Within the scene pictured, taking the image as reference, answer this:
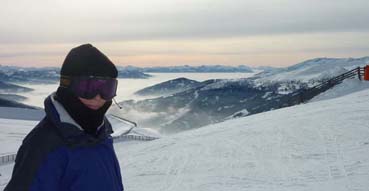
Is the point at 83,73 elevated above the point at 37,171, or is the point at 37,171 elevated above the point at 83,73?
the point at 83,73

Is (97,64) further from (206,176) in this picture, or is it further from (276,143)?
(276,143)

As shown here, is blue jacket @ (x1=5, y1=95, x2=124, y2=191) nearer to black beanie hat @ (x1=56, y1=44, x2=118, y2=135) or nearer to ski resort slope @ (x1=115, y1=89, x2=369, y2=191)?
black beanie hat @ (x1=56, y1=44, x2=118, y2=135)

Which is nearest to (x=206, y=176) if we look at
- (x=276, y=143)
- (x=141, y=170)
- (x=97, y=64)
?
(x=141, y=170)

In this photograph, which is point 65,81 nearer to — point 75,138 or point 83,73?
point 83,73

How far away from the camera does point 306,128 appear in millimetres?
19531

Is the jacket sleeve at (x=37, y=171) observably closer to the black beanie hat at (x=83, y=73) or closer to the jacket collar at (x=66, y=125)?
the jacket collar at (x=66, y=125)

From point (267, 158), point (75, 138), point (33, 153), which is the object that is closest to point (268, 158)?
point (267, 158)

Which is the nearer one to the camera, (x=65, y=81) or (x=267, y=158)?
(x=65, y=81)

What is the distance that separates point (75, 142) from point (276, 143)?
15679 millimetres

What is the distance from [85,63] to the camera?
7.94ft

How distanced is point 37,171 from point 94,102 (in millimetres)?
466

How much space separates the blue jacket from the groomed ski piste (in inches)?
356

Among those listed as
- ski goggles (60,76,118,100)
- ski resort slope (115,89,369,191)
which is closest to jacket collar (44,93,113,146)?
ski goggles (60,76,118,100)

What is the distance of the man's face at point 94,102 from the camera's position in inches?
94.7
